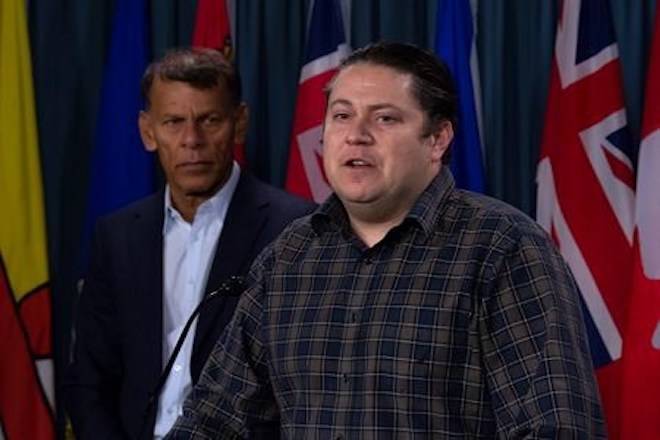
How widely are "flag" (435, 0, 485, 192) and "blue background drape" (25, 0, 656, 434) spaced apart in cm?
6

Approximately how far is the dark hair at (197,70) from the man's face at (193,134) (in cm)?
1

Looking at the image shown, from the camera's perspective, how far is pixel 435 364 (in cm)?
183

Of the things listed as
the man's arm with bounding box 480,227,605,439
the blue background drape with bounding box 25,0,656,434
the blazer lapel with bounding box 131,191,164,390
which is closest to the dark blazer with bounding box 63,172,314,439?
the blazer lapel with bounding box 131,191,164,390

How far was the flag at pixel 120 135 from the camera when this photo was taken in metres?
3.76

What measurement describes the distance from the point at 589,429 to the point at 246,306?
57cm

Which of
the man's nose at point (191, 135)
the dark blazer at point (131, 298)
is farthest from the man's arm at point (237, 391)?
the man's nose at point (191, 135)

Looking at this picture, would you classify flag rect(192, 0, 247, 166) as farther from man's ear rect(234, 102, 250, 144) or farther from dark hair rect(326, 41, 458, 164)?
dark hair rect(326, 41, 458, 164)

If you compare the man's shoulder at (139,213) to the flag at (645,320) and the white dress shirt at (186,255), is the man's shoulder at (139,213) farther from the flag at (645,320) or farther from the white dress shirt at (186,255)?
the flag at (645,320)

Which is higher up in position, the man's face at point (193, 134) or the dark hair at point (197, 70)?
the dark hair at point (197, 70)

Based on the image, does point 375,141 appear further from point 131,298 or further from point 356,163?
point 131,298

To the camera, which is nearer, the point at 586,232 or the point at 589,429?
the point at 589,429

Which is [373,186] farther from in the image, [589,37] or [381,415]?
[589,37]

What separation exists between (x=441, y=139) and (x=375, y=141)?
14 centimetres

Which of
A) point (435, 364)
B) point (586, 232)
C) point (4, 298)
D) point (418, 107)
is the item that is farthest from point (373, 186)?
point (4, 298)
